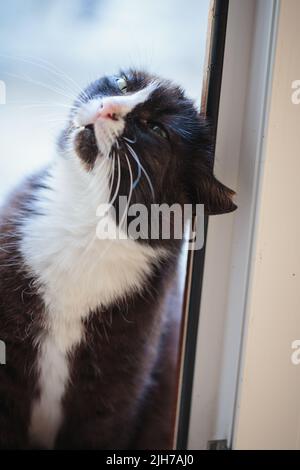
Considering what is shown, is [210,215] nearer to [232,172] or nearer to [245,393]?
[232,172]

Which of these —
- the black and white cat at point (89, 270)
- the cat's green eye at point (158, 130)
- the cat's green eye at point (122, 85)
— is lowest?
the black and white cat at point (89, 270)

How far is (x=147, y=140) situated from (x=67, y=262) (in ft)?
0.92

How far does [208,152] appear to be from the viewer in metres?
0.89

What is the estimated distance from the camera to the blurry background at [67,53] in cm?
85

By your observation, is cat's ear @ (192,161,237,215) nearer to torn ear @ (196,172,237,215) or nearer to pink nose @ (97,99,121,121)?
torn ear @ (196,172,237,215)

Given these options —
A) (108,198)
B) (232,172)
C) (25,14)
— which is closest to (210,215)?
(232,172)

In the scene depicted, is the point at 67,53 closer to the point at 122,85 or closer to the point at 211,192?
the point at 122,85

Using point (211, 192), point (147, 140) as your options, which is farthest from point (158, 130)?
point (211, 192)

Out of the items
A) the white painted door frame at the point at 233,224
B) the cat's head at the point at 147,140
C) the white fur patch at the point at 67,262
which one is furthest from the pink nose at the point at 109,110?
the white painted door frame at the point at 233,224

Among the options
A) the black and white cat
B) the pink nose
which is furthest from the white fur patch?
the pink nose

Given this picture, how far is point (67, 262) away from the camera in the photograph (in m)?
0.89

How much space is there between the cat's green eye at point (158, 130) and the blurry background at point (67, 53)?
0.14 meters

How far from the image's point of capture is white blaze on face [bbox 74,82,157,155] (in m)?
0.77

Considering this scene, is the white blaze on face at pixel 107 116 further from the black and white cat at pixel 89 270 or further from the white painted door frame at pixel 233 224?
the white painted door frame at pixel 233 224
